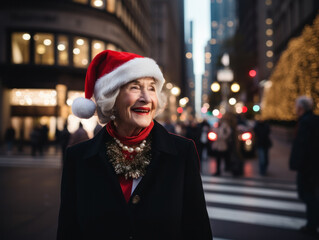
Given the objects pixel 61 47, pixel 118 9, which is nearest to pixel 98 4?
pixel 118 9

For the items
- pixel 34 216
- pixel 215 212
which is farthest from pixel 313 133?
pixel 34 216

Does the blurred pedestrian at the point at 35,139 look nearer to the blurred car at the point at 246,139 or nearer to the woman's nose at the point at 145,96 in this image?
the blurred car at the point at 246,139

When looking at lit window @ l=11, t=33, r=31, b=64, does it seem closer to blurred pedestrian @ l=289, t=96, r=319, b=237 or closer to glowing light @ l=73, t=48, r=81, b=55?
glowing light @ l=73, t=48, r=81, b=55

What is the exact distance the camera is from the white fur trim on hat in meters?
1.88

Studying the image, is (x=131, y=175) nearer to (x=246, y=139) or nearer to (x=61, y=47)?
(x=246, y=139)

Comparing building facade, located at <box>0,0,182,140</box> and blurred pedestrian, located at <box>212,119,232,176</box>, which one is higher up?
building facade, located at <box>0,0,182,140</box>

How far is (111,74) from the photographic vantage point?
1924mm

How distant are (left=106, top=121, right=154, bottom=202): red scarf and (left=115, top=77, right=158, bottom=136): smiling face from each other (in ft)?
0.17

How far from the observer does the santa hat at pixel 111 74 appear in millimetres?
1894

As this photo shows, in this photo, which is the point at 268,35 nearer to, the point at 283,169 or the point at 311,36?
the point at 311,36

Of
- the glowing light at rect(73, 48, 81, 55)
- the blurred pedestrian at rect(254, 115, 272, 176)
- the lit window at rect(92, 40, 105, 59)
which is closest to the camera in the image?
the blurred pedestrian at rect(254, 115, 272, 176)

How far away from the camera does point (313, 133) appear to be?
4480 millimetres

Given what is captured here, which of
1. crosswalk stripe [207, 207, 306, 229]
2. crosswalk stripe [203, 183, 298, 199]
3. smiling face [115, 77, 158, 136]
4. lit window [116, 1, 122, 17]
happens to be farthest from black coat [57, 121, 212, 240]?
lit window [116, 1, 122, 17]

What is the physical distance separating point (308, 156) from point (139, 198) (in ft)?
12.4
